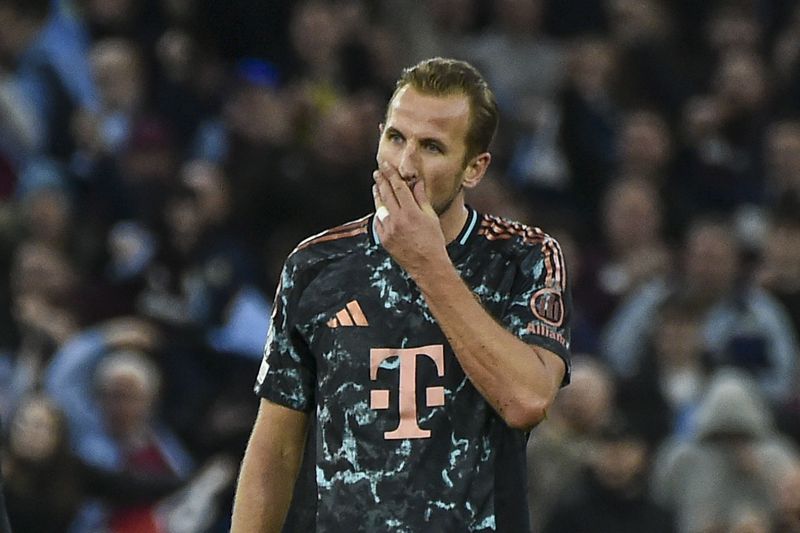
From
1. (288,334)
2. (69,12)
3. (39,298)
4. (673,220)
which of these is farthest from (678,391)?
(288,334)

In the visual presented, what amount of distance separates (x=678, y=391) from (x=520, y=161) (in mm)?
2478

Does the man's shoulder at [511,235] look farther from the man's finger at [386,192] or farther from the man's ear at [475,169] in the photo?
the man's finger at [386,192]

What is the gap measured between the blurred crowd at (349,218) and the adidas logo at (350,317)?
4060mm

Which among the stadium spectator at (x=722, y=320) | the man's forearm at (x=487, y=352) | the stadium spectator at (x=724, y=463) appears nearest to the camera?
the man's forearm at (x=487, y=352)

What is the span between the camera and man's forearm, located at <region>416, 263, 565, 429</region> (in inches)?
145

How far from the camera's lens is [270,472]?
4.07m

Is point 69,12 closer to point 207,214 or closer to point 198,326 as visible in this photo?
point 207,214

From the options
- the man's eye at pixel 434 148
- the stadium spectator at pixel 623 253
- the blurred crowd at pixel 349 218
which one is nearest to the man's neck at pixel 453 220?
the man's eye at pixel 434 148

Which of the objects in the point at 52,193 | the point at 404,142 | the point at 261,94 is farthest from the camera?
the point at 261,94

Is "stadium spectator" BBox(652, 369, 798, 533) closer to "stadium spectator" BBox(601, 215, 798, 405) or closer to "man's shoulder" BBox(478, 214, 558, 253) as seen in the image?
"stadium spectator" BBox(601, 215, 798, 405)

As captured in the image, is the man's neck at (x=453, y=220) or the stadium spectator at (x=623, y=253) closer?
the man's neck at (x=453, y=220)

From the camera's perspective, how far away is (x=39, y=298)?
8.77 meters

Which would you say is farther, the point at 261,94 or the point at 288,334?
the point at 261,94

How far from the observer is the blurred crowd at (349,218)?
324 inches
